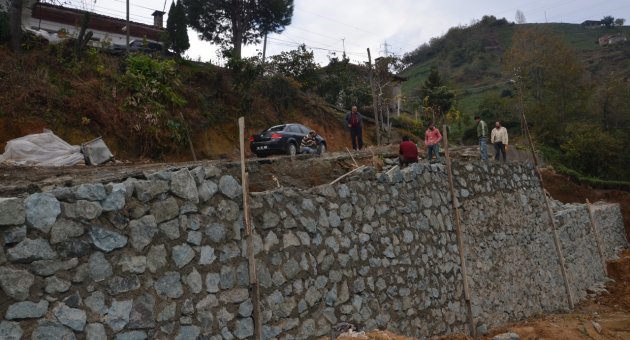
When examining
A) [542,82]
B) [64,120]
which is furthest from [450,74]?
[64,120]

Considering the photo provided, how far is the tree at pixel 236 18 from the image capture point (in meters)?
29.0

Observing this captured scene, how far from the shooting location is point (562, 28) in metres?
92.4

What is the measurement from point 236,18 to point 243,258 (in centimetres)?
2658

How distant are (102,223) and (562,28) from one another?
4078 inches

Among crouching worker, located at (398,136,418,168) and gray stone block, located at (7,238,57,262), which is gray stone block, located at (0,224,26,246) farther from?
crouching worker, located at (398,136,418,168)

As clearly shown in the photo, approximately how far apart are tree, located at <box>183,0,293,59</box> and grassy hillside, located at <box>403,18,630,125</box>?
2657 centimetres

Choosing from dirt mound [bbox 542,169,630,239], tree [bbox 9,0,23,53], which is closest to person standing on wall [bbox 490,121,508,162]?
dirt mound [bbox 542,169,630,239]

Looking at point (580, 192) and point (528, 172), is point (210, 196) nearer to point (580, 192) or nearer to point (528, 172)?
point (528, 172)

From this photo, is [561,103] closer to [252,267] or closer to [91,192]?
[252,267]

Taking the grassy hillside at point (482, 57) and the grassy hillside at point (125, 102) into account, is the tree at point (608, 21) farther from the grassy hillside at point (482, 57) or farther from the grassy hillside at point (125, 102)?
the grassy hillside at point (125, 102)

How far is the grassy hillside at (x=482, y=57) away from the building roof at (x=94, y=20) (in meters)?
30.9

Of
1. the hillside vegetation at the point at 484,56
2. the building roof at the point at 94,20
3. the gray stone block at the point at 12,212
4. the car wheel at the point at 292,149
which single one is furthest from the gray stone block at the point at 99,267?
the hillside vegetation at the point at 484,56

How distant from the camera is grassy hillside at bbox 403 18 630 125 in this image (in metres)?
60.0

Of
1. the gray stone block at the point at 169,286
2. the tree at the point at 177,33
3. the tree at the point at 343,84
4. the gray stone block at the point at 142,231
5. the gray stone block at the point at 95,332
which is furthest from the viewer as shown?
the tree at the point at 343,84
